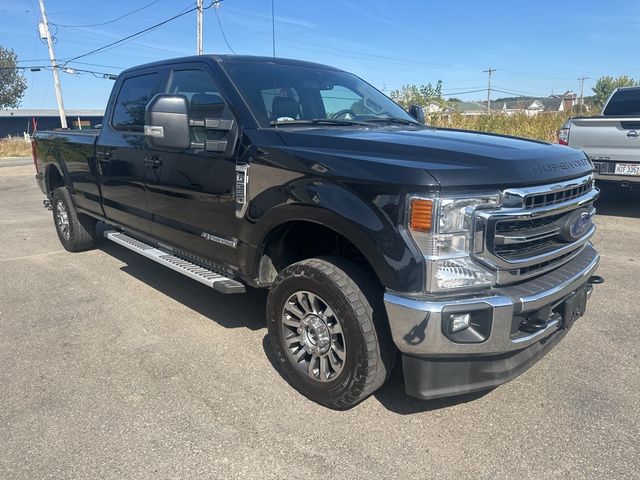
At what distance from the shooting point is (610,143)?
7117 mm

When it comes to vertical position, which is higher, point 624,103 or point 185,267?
point 624,103

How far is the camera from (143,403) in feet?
9.77

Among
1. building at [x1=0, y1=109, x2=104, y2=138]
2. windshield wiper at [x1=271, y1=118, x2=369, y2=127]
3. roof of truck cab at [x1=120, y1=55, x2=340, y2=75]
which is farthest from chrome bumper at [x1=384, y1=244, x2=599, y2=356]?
building at [x1=0, y1=109, x2=104, y2=138]

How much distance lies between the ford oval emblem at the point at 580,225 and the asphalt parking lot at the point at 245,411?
934 millimetres

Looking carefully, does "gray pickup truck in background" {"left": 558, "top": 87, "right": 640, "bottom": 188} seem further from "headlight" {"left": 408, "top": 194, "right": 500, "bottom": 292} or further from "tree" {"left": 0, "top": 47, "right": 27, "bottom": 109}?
"tree" {"left": 0, "top": 47, "right": 27, "bottom": 109}

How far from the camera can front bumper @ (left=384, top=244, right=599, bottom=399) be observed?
2.32 metres

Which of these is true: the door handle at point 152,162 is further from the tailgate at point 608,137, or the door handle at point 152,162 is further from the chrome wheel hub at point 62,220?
the tailgate at point 608,137

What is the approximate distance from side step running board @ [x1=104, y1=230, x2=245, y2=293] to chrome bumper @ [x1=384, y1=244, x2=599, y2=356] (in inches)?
54.0

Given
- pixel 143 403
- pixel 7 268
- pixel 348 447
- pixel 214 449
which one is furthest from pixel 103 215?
pixel 348 447

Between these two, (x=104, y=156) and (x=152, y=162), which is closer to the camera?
(x=152, y=162)

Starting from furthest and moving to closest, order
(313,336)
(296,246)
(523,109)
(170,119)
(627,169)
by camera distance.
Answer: (523,109) → (627,169) → (296,246) → (170,119) → (313,336)

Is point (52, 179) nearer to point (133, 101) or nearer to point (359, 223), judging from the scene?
point (133, 101)

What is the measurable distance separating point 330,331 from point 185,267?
5.09 ft

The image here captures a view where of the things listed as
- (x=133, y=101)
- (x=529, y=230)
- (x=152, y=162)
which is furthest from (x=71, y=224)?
(x=529, y=230)
